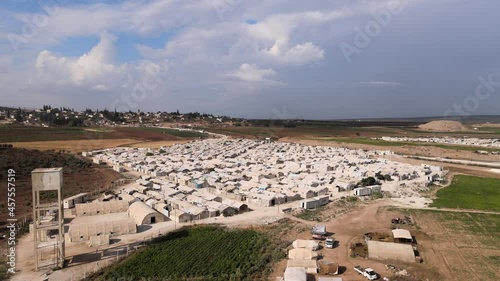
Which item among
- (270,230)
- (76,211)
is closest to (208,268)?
(270,230)

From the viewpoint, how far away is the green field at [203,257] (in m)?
17.4

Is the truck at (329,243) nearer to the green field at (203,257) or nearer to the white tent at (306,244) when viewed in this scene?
the white tent at (306,244)

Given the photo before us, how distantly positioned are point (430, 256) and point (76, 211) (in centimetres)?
2511

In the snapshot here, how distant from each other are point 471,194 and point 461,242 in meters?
16.7

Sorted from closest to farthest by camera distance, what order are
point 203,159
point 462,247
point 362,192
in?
point 462,247
point 362,192
point 203,159

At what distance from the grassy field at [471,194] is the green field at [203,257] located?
64.9 feet

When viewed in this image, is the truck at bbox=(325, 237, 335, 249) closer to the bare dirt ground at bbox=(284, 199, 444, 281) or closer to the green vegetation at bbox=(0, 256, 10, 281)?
the bare dirt ground at bbox=(284, 199, 444, 281)

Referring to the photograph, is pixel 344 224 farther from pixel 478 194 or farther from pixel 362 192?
pixel 478 194

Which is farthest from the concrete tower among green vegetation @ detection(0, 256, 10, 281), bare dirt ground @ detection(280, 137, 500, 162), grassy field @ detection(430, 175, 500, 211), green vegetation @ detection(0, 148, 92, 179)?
bare dirt ground @ detection(280, 137, 500, 162)

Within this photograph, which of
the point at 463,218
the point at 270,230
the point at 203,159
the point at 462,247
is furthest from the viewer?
the point at 203,159

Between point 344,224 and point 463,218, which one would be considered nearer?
point 344,224

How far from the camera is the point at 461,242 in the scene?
2236cm

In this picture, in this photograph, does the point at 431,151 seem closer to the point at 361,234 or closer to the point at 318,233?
the point at 361,234

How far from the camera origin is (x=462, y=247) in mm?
21500
